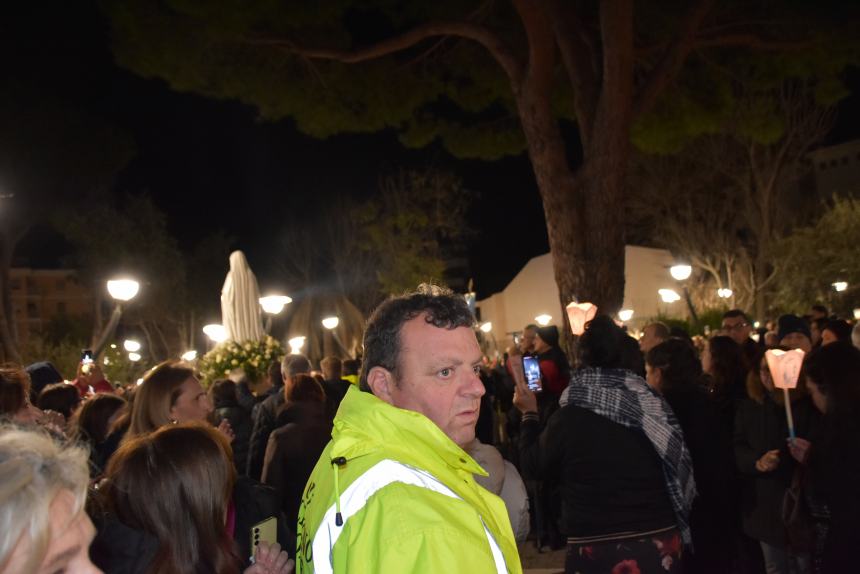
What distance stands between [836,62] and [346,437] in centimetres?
1249

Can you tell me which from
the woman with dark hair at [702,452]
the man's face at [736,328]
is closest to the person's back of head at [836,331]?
the man's face at [736,328]

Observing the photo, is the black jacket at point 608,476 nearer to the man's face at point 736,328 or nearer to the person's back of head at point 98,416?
the person's back of head at point 98,416

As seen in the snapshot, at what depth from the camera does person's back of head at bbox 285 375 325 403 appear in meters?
6.23

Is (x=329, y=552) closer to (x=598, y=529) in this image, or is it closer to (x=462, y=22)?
(x=598, y=529)

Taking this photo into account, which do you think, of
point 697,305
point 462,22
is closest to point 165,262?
point 697,305

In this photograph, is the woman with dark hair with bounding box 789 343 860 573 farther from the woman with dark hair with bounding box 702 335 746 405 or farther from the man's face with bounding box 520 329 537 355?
the man's face with bounding box 520 329 537 355

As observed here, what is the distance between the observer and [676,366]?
16.0 feet

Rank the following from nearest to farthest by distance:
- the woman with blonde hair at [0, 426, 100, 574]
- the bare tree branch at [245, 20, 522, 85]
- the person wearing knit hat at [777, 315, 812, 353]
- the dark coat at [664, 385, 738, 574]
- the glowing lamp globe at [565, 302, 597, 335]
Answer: the woman with blonde hair at [0, 426, 100, 574] → the dark coat at [664, 385, 738, 574] → the person wearing knit hat at [777, 315, 812, 353] → the glowing lamp globe at [565, 302, 597, 335] → the bare tree branch at [245, 20, 522, 85]

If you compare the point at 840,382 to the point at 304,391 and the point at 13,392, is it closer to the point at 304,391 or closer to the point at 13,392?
the point at 304,391


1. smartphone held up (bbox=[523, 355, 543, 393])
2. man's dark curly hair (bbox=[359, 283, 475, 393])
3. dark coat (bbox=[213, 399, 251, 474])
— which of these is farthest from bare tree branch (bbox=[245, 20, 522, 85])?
man's dark curly hair (bbox=[359, 283, 475, 393])

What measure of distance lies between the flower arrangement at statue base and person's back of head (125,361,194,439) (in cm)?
623

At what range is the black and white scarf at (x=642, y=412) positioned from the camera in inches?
160

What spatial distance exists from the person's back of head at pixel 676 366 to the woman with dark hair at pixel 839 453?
0.69 metres

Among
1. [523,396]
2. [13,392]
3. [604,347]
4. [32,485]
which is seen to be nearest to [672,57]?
[604,347]
